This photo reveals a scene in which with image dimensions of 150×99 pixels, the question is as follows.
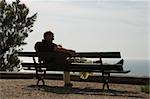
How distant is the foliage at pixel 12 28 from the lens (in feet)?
85.1

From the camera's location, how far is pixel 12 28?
26.5 m

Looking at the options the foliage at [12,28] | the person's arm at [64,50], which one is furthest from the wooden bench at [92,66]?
the foliage at [12,28]

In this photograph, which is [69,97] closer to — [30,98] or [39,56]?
[30,98]

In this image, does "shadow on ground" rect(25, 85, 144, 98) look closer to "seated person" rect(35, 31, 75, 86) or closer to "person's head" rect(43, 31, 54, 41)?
"seated person" rect(35, 31, 75, 86)

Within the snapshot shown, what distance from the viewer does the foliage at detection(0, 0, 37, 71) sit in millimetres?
25938

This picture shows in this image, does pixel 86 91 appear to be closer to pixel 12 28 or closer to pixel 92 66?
pixel 92 66

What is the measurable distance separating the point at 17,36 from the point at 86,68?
47.1 feet

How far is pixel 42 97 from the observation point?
1050cm

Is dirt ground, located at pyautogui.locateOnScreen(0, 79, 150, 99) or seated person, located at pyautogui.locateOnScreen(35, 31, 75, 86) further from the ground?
seated person, located at pyautogui.locateOnScreen(35, 31, 75, 86)

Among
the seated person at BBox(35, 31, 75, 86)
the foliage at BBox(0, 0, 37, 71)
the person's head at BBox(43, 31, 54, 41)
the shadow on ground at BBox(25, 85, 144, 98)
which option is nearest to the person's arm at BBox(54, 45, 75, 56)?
the seated person at BBox(35, 31, 75, 86)

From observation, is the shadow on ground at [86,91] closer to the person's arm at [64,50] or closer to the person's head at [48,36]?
the person's arm at [64,50]

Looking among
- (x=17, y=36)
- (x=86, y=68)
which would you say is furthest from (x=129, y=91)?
(x=17, y=36)

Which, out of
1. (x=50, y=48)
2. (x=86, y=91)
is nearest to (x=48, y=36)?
(x=50, y=48)

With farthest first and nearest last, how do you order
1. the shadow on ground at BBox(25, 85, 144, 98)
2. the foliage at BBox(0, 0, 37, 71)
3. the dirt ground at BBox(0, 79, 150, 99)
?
the foliage at BBox(0, 0, 37, 71) → the shadow on ground at BBox(25, 85, 144, 98) → the dirt ground at BBox(0, 79, 150, 99)
